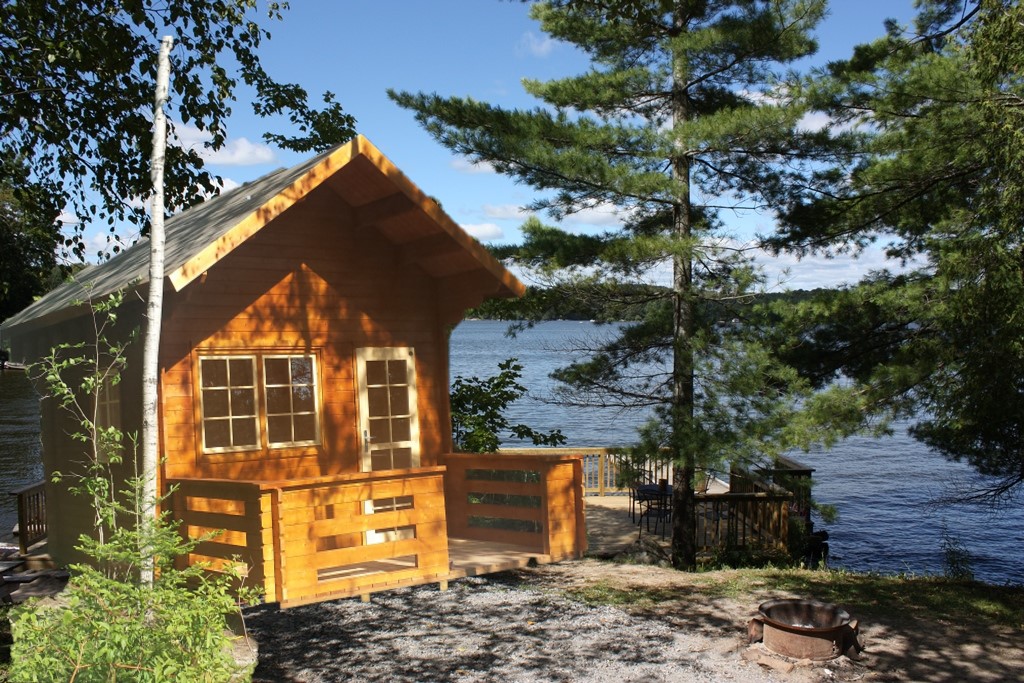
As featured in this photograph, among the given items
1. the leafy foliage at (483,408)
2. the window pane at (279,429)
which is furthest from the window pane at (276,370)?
the leafy foliage at (483,408)

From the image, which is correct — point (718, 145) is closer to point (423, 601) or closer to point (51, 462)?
point (423, 601)

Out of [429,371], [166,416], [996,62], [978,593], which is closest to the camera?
[166,416]

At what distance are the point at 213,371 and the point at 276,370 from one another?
2.11 ft

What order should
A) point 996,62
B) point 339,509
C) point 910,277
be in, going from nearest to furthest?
1. point 339,509
2. point 996,62
3. point 910,277

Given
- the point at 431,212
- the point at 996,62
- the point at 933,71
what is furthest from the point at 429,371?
the point at 933,71

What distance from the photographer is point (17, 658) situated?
446 centimetres

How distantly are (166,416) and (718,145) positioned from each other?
8.05m

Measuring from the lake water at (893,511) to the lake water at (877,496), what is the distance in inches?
0.9

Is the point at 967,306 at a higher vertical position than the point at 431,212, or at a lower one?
lower

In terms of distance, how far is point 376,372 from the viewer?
979cm

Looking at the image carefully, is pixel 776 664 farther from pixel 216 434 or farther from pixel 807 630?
pixel 216 434

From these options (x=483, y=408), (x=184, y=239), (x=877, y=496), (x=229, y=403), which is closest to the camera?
(x=229, y=403)

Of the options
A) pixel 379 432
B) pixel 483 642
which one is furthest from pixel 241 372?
pixel 483 642

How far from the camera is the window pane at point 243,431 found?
348 inches
